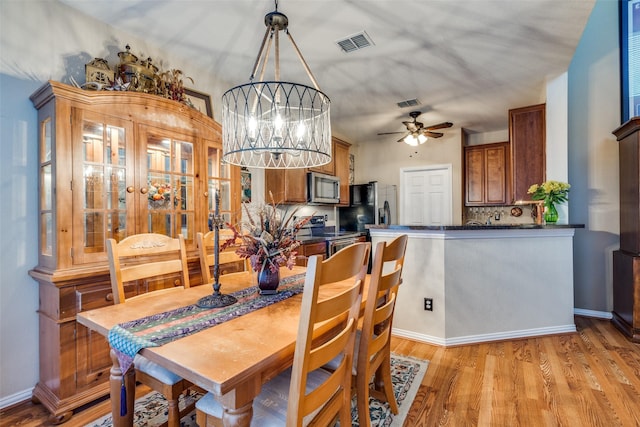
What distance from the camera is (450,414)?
5.80 feet

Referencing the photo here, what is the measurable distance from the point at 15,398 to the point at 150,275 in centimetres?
120

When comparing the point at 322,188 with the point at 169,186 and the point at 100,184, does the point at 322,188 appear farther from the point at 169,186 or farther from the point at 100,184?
the point at 100,184

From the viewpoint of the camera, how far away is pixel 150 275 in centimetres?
172

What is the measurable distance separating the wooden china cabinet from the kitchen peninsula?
1.97 metres

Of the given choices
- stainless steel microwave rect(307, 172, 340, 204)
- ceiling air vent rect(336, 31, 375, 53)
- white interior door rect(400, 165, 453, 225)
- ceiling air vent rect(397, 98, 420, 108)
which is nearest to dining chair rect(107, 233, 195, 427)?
ceiling air vent rect(336, 31, 375, 53)

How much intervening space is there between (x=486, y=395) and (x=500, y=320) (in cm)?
104

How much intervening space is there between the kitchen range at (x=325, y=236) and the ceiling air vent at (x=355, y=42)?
2.07m

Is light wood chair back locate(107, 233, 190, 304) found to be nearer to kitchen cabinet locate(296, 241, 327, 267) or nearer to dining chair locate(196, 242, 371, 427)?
dining chair locate(196, 242, 371, 427)

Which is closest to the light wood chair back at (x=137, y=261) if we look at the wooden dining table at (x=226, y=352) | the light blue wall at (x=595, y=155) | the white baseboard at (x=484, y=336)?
the wooden dining table at (x=226, y=352)

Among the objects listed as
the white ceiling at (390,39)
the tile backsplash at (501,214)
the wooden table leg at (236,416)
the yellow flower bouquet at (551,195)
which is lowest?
the wooden table leg at (236,416)

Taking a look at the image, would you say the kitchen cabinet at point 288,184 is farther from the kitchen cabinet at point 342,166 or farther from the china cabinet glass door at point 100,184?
the china cabinet glass door at point 100,184

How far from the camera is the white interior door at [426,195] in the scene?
5363 millimetres

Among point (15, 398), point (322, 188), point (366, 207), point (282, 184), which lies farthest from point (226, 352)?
point (366, 207)

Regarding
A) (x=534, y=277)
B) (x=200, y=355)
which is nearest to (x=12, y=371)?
(x=200, y=355)
